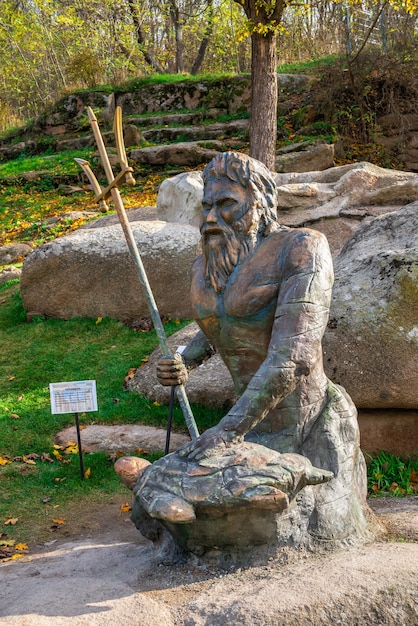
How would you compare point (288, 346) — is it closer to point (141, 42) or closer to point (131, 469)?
point (131, 469)

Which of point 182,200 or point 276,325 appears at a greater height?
point 276,325

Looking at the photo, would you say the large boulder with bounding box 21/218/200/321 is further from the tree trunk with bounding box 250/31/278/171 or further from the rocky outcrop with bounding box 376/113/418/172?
the rocky outcrop with bounding box 376/113/418/172

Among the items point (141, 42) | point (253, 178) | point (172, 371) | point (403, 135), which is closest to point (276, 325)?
point (253, 178)

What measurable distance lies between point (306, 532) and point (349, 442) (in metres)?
0.50

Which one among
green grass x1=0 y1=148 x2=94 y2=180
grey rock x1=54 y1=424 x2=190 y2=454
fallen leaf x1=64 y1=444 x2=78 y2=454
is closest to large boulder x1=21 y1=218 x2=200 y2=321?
grey rock x1=54 y1=424 x2=190 y2=454

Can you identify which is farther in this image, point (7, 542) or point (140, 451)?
point (140, 451)

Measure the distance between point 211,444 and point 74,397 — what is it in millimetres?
3159

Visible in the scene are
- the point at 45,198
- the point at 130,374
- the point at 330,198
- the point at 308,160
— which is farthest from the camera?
the point at 45,198

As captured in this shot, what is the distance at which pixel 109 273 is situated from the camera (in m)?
9.62

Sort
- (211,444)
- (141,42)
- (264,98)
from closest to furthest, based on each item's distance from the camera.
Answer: (211,444) < (264,98) < (141,42)

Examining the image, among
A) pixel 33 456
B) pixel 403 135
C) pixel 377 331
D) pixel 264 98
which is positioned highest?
pixel 264 98

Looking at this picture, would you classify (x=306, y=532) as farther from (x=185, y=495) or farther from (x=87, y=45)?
(x=87, y=45)

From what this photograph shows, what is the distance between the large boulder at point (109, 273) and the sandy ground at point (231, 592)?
232 inches

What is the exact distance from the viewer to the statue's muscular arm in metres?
3.25
